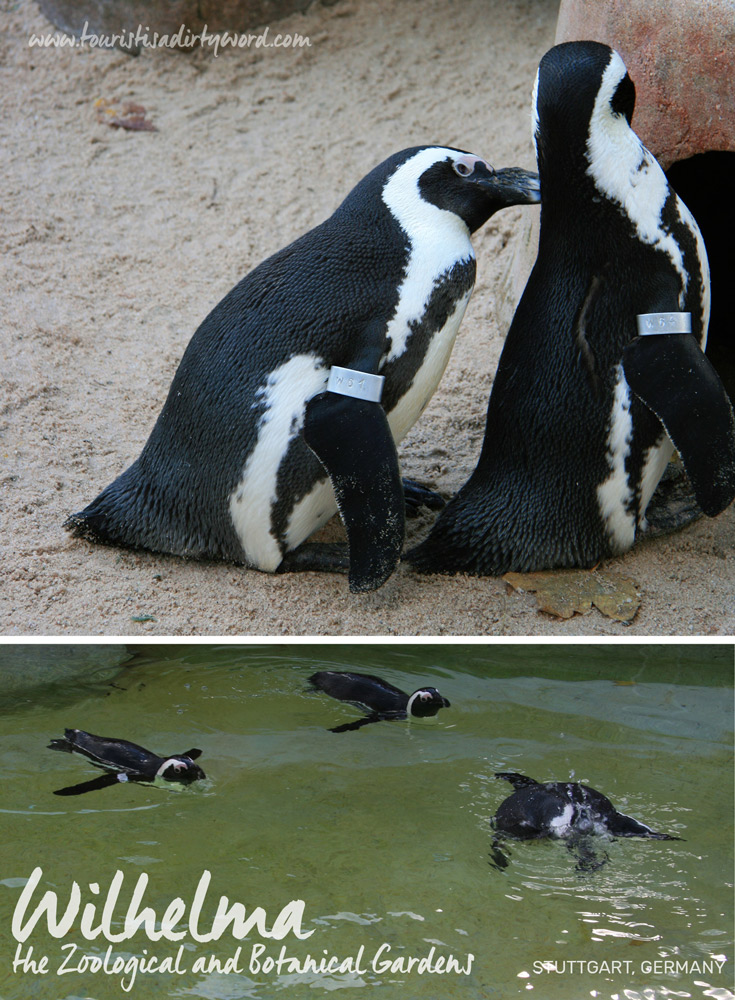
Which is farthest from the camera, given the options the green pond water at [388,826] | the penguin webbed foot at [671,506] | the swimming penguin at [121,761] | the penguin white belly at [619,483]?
the penguin webbed foot at [671,506]

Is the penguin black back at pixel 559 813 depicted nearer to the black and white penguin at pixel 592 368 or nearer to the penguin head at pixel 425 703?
the penguin head at pixel 425 703

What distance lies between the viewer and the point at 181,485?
72.6 inches

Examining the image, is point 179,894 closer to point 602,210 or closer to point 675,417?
point 675,417

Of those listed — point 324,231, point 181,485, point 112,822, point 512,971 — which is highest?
point 324,231

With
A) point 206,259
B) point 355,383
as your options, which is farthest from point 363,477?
point 206,259

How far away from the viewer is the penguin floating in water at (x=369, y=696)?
4.77 ft

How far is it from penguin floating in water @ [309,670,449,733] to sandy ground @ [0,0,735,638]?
249mm

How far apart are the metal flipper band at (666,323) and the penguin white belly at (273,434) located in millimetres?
519

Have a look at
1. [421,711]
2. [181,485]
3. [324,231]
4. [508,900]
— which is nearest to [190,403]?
[181,485]

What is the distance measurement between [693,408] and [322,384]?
0.58 meters

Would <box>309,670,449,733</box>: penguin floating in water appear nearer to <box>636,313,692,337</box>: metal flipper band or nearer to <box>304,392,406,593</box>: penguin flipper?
<box>304,392,406,593</box>: penguin flipper

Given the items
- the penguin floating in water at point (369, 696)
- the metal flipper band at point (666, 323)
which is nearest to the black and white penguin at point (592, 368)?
the metal flipper band at point (666, 323)

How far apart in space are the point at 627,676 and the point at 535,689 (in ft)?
0.46

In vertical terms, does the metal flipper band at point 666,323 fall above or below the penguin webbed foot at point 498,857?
above
